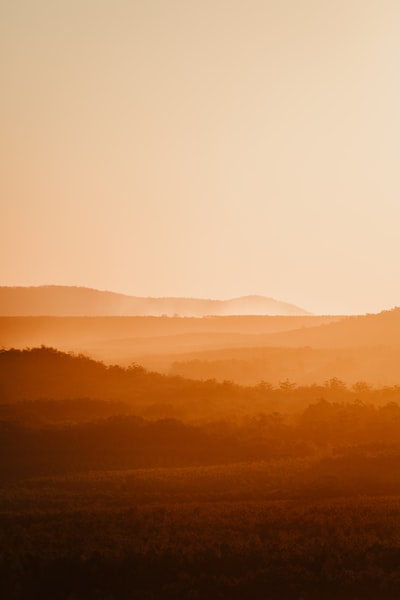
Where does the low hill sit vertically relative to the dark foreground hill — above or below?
above

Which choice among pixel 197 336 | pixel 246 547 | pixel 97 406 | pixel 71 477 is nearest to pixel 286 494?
pixel 246 547

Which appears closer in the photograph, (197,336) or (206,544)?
(206,544)

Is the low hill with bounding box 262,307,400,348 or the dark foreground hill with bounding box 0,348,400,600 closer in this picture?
the dark foreground hill with bounding box 0,348,400,600

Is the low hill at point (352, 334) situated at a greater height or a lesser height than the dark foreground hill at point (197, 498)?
greater

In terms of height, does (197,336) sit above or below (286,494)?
above

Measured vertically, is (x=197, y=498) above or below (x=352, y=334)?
below

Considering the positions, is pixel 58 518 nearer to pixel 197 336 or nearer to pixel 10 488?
pixel 10 488

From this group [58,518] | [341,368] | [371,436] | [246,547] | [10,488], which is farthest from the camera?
[341,368]

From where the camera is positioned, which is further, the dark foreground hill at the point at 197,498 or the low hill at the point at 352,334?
the low hill at the point at 352,334

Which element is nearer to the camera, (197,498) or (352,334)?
(197,498)

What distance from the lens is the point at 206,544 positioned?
1784cm

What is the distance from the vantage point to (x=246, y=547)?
1766cm

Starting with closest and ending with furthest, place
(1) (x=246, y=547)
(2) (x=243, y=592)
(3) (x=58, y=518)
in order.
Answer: (2) (x=243, y=592) < (1) (x=246, y=547) < (3) (x=58, y=518)

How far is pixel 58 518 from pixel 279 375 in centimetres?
4857
